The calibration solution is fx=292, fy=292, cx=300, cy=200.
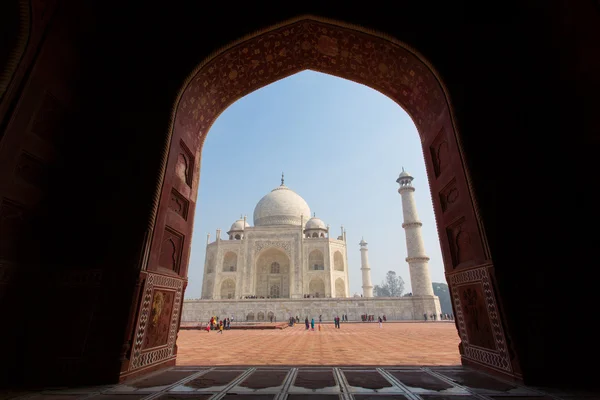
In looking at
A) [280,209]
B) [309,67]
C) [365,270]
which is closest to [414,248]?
[365,270]

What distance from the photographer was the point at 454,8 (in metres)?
3.58

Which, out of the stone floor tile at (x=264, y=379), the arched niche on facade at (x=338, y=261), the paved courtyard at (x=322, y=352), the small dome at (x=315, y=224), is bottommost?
the paved courtyard at (x=322, y=352)

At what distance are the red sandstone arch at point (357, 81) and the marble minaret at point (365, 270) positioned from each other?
28225 millimetres

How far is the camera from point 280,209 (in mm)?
29031

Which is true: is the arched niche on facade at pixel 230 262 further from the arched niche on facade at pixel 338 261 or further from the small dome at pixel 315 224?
the arched niche on facade at pixel 338 261

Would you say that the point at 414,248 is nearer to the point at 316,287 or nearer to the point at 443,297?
the point at 316,287

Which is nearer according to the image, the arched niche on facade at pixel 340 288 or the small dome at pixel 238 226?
the arched niche on facade at pixel 340 288

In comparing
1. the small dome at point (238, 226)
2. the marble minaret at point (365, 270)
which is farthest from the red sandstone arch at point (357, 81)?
the marble minaret at point (365, 270)

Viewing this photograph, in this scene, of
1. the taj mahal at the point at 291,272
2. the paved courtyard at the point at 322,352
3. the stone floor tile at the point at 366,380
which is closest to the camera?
the stone floor tile at the point at 366,380

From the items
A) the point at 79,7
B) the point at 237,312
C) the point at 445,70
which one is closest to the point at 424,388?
the point at 445,70

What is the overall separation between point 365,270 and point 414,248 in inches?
460

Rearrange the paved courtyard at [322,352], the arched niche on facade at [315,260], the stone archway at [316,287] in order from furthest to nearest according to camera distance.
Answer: the arched niche on facade at [315,260], the stone archway at [316,287], the paved courtyard at [322,352]

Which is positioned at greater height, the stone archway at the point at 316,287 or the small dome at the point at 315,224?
the small dome at the point at 315,224

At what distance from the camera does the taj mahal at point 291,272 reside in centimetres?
1930
